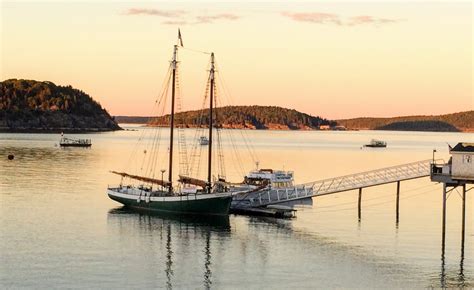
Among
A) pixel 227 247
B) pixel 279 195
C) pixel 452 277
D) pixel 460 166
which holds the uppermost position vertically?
pixel 460 166

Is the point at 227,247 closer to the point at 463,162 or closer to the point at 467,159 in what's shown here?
the point at 463,162

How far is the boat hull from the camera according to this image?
7781cm

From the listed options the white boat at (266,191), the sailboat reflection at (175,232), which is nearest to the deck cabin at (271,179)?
the white boat at (266,191)

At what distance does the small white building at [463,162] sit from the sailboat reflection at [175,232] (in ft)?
62.9

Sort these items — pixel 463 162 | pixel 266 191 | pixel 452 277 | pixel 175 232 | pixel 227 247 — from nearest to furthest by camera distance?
pixel 452 277, pixel 227 247, pixel 463 162, pixel 175 232, pixel 266 191

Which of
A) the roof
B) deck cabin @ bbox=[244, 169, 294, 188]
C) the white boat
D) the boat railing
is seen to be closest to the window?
the roof

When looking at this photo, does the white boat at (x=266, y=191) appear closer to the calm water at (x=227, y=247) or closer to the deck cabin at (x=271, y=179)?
the deck cabin at (x=271, y=179)

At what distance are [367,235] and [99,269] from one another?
26.9 meters

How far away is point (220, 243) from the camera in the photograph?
65188 millimetres

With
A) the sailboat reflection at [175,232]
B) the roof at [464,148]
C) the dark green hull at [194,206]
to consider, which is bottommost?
the sailboat reflection at [175,232]

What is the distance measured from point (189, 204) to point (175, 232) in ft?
29.3

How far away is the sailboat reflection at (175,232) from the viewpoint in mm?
56000

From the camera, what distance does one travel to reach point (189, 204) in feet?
258

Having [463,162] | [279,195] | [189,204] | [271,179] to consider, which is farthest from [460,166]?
[271,179]
